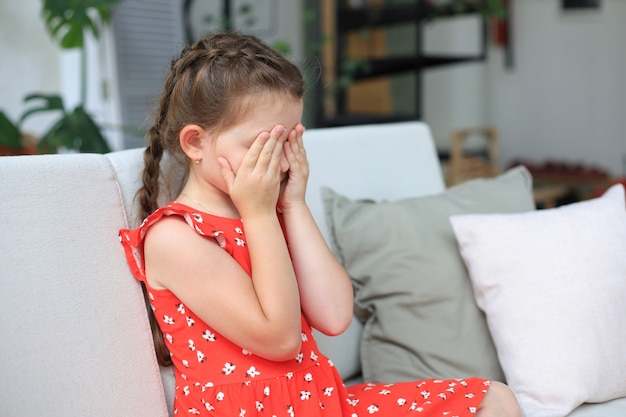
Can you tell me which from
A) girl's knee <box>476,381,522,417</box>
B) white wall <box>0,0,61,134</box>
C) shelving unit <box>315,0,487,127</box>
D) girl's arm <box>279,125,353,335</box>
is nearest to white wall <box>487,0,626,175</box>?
shelving unit <box>315,0,487,127</box>

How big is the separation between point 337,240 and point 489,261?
0.32m

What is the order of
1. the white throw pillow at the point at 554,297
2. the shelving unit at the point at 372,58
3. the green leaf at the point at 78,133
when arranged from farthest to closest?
the shelving unit at the point at 372,58
the green leaf at the point at 78,133
the white throw pillow at the point at 554,297

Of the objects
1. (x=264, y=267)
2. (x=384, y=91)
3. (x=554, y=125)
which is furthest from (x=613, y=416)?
(x=554, y=125)

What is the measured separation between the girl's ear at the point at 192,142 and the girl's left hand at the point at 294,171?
0.13 metres

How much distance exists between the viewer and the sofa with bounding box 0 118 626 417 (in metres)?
1.11

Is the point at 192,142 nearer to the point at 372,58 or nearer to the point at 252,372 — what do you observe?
the point at 252,372

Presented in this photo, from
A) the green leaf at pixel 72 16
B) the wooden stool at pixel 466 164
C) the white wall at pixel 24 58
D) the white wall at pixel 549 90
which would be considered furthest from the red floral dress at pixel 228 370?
the white wall at pixel 549 90

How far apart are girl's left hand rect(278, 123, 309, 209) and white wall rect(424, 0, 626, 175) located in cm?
492

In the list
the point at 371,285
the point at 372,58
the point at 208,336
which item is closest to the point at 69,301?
the point at 208,336

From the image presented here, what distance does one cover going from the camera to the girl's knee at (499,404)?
4.22 feet

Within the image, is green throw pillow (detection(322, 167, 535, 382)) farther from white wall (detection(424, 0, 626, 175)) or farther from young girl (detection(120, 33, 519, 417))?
white wall (detection(424, 0, 626, 175))

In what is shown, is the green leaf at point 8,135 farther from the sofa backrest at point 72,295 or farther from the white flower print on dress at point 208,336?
the white flower print on dress at point 208,336

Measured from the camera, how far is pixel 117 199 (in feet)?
4.11

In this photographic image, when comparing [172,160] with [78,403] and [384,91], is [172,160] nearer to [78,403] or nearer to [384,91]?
[78,403]
